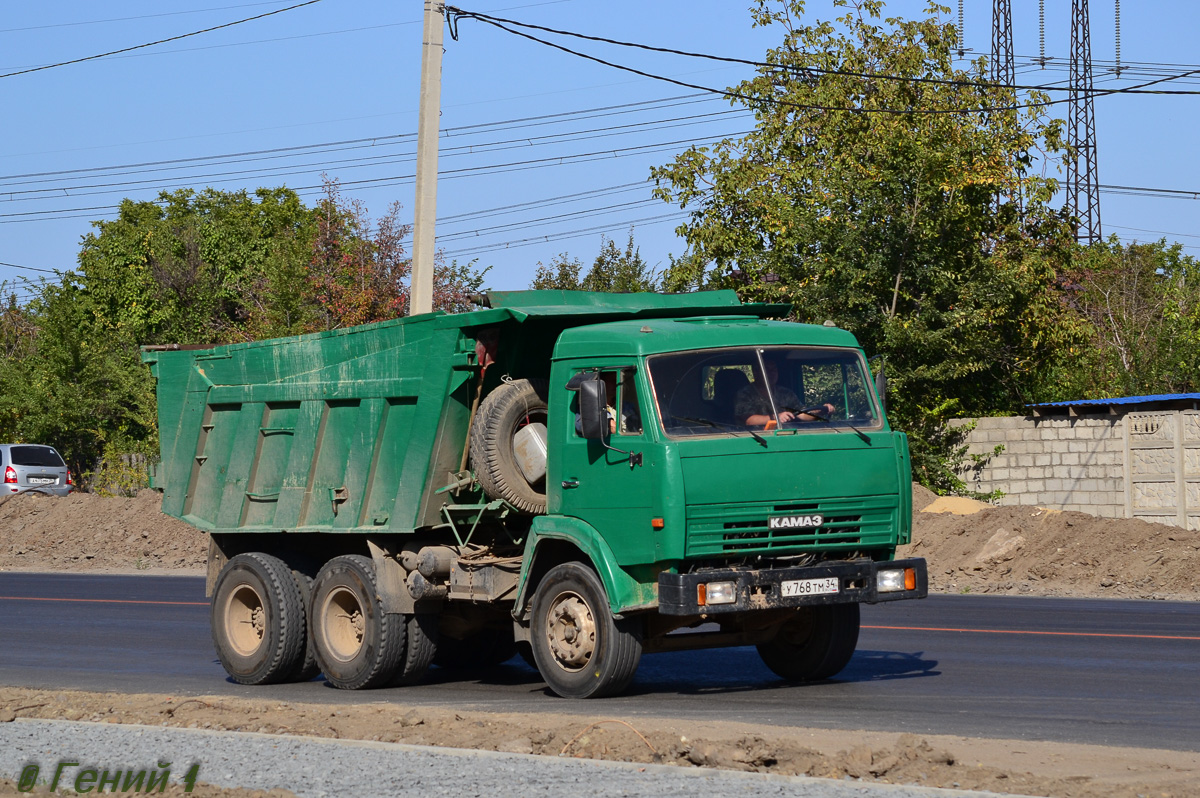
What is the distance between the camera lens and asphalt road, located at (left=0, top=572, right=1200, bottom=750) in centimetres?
915

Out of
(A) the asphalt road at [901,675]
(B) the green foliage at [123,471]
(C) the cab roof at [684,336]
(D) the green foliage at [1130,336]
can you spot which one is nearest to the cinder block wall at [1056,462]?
(D) the green foliage at [1130,336]

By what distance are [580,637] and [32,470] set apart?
34.2 m

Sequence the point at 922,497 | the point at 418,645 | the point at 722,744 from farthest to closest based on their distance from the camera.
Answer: the point at 922,497
the point at 418,645
the point at 722,744

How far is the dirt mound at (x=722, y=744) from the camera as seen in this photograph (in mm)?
6918

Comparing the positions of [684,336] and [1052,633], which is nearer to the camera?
[684,336]

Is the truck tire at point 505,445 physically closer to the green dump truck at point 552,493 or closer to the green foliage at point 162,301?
the green dump truck at point 552,493

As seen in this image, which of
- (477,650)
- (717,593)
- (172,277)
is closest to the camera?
(717,593)

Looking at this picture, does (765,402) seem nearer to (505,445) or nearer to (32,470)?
(505,445)

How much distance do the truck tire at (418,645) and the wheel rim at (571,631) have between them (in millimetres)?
1646

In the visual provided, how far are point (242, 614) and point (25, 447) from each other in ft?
101

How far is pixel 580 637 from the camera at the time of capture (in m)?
10.2

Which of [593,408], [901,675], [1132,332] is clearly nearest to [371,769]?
[593,408]

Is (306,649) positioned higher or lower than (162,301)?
lower

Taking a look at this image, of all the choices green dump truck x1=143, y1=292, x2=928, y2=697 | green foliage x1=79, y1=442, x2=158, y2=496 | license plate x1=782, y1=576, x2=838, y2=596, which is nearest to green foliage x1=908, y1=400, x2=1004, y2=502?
green dump truck x1=143, y1=292, x2=928, y2=697
